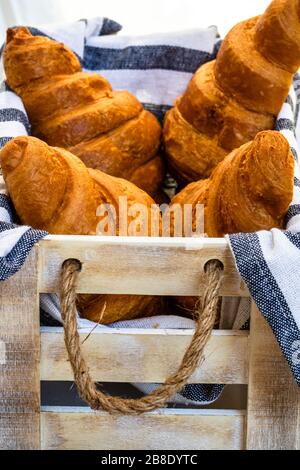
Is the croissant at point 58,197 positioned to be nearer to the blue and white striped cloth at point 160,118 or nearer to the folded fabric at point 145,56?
the blue and white striped cloth at point 160,118

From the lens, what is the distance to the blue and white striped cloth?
0.80 m

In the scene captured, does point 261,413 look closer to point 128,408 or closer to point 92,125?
point 128,408

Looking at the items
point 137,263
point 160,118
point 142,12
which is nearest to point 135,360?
point 137,263

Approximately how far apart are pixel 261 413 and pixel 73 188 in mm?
369

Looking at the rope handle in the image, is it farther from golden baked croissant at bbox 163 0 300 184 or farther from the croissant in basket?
golden baked croissant at bbox 163 0 300 184

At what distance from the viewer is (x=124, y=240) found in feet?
2.73

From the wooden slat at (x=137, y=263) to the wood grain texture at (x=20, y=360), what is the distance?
1.0 inches

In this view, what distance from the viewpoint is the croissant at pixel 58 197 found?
0.89 metres

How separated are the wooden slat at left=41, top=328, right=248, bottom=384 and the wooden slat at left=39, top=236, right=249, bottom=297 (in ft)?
0.18

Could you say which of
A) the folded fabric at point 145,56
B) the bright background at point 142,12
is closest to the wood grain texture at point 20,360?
the folded fabric at point 145,56

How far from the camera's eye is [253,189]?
89 cm

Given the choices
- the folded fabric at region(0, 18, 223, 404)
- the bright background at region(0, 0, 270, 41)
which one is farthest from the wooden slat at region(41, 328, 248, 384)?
the bright background at region(0, 0, 270, 41)

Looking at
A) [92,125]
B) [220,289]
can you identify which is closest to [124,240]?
[220,289]

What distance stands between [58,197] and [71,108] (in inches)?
12.9
